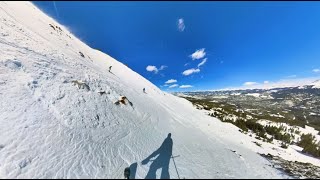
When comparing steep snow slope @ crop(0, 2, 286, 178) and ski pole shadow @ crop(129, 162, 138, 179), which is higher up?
steep snow slope @ crop(0, 2, 286, 178)

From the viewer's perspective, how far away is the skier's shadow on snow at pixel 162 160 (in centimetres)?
1001

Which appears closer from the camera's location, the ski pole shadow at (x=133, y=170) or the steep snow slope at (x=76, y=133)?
the ski pole shadow at (x=133, y=170)

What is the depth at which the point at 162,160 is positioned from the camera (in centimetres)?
1164

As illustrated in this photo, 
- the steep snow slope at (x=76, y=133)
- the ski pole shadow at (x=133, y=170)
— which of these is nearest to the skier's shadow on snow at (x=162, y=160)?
the steep snow slope at (x=76, y=133)

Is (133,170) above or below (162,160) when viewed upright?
below

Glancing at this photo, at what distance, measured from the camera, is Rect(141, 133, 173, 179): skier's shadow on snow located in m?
10.0

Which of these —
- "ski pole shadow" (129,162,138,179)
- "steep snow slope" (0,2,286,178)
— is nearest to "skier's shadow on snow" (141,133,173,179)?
"steep snow slope" (0,2,286,178)

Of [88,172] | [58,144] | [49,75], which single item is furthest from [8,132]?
[49,75]

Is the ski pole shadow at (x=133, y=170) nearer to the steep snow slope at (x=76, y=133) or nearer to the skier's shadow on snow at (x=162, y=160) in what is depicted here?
the steep snow slope at (x=76, y=133)

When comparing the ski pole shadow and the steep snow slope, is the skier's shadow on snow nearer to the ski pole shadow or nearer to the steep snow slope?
the steep snow slope

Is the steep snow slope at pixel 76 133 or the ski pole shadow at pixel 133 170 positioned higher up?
the steep snow slope at pixel 76 133

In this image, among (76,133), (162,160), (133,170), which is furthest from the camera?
(76,133)

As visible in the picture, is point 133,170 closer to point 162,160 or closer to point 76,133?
point 162,160

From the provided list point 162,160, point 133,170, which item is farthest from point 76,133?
point 162,160
